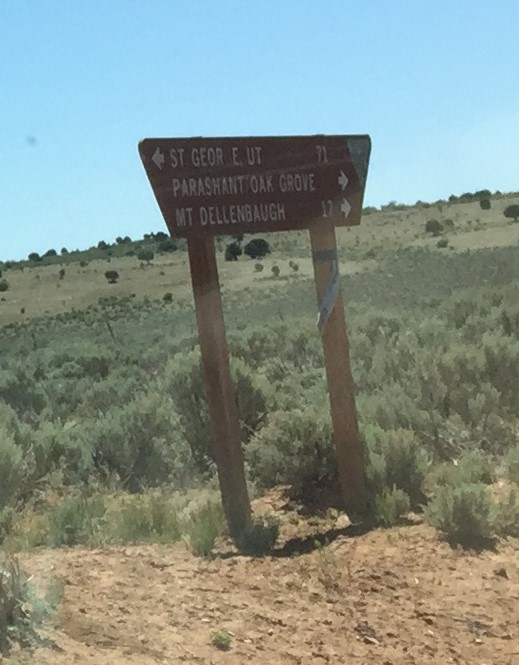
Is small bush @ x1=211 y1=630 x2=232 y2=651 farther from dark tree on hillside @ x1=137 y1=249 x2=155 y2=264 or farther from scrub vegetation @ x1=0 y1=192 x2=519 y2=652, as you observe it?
dark tree on hillside @ x1=137 y1=249 x2=155 y2=264

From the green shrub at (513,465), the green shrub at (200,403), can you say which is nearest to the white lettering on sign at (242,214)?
the green shrub at (513,465)

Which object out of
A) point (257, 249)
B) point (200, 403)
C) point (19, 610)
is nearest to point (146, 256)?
point (257, 249)

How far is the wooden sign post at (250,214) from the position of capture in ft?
24.5

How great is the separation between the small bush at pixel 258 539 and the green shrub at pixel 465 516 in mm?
1101

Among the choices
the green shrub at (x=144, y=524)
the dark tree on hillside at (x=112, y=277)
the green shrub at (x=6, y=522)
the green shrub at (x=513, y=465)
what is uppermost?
the dark tree on hillside at (x=112, y=277)

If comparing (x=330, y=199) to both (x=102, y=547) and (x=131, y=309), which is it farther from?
(x=131, y=309)

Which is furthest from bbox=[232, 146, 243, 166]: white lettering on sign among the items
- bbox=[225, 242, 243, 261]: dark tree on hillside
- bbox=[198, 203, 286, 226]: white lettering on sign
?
bbox=[225, 242, 243, 261]: dark tree on hillside

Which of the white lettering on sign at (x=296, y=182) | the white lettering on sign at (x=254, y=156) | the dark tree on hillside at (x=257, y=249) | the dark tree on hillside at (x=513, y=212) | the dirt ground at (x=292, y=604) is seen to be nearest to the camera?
the dirt ground at (x=292, y=604)

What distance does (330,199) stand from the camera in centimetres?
832

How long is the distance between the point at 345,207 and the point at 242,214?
1.00 metres

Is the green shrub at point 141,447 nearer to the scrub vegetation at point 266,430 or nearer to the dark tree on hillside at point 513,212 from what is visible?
the scrub vegetation at point 266,430

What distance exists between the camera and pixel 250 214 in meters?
7.83

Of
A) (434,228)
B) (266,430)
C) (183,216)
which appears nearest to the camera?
(183,216)

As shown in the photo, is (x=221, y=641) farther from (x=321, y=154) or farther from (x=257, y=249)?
(x=257, y=249)
